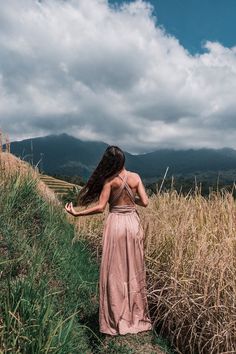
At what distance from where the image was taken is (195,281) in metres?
5.89

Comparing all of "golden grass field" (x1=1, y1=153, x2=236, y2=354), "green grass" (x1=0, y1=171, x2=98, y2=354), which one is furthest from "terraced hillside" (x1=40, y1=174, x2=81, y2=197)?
"golden grass field" (x1=1, y1=153, x2=236, y2=354)

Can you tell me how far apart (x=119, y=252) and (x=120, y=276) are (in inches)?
12.0

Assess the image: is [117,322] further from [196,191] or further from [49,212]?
[196,191]

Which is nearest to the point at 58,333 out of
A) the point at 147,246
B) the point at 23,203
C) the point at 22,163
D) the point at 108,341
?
the point at 108,341

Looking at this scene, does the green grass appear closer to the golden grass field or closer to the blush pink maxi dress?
the blush pink maxi dress

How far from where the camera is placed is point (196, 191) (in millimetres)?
9102

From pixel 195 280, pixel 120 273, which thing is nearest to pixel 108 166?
pixel 120 273

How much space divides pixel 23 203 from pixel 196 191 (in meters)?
3.37

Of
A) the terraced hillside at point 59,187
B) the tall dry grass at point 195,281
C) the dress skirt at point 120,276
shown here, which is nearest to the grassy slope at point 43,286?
the dress skirt at point 120,276

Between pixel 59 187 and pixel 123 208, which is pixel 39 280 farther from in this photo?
pixel 59 187

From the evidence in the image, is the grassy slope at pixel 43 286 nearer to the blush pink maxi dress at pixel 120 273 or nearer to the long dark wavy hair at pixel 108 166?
the blush pink maxi dress at pixel 120 273

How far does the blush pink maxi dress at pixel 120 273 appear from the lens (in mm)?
5809

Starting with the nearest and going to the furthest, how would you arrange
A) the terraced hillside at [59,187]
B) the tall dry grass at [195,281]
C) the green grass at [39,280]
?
the green grass at [39,280] → the tall dry grass at [195,281] → the terraced hillside at [59,187]

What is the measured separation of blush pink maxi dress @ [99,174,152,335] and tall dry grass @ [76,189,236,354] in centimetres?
35
